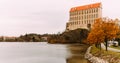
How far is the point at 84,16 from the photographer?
614 ft

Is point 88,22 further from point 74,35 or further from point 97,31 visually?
point 97,31

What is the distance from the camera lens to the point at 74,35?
178375 millimetres

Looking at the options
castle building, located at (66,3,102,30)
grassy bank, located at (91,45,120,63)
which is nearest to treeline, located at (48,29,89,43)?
castle building, located at (66,3,102,30)

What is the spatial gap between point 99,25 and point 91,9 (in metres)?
133

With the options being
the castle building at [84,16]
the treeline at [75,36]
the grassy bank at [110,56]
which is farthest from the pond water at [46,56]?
the castle building at [84,16]

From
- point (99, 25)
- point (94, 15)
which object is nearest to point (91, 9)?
point (94, 15)

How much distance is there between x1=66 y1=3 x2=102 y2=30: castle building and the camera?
17293 cm

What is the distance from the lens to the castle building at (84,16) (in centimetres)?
17293

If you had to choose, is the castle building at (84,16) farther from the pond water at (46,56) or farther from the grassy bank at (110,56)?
the grassy bank at (110,56)

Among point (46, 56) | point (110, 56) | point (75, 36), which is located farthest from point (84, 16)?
point (110, 56)

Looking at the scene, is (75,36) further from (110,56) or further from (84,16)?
(110,56)

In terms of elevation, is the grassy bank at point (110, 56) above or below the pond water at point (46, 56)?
above

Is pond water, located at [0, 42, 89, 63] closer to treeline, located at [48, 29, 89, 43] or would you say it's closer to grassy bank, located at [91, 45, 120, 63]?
grassy bank, located at [91, 45, 120, 63]

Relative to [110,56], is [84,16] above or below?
above
